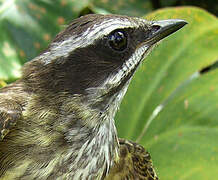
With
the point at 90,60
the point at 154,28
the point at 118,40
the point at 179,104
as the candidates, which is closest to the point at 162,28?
the point at 154,28

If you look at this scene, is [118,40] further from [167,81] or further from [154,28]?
[167,81]

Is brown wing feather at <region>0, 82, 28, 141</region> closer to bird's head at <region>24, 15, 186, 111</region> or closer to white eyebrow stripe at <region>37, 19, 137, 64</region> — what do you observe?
bird's head at <region>24, 15, 186, 111</region>

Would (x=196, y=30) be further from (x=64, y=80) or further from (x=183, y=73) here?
(x=64, y=80)

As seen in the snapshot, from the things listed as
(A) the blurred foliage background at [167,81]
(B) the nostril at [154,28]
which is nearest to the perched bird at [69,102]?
(B) the nostril at [154,28]

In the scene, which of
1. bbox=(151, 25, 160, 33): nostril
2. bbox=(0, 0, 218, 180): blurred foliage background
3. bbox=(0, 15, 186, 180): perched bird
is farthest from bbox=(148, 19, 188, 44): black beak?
bbox=(0, 0, 218, 180): blurred foliage background

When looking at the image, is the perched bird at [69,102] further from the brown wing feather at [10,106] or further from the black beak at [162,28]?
the black beak at [162,28]
